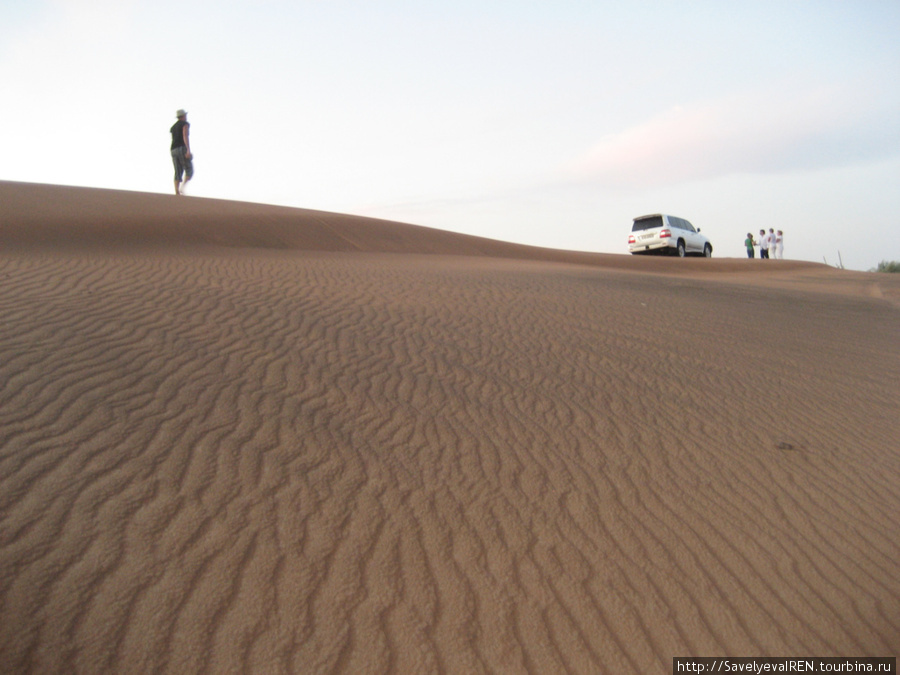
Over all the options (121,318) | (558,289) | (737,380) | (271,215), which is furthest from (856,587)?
(271,215)

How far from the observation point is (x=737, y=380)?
22.1 ft

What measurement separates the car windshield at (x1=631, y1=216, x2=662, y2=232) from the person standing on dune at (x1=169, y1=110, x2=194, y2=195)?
1531 centimetres

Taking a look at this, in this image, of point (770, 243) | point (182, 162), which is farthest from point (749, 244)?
point (182, 162)

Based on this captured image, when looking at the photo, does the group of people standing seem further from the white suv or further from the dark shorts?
the dark shorts

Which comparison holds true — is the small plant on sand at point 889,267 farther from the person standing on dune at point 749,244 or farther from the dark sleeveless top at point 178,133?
the dark sleeveless top at point 178,133

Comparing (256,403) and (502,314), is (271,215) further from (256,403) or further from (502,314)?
(256,403)

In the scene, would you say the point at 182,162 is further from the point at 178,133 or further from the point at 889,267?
the point at 889,267

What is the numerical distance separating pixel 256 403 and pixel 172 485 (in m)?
1.19

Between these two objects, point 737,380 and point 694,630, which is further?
point 737,380

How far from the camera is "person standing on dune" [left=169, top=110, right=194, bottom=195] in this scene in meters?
15.6

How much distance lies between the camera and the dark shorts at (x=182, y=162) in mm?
16375

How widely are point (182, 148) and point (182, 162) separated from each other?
0.52 m

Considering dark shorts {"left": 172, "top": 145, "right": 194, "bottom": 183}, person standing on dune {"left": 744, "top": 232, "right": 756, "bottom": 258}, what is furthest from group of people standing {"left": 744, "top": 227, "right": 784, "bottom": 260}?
dark shorts {"left": 172, "top": 145, "right": 194, "bottom": 183}

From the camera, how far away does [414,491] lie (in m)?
3.96
